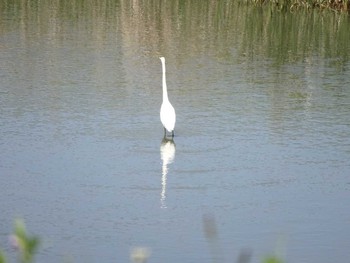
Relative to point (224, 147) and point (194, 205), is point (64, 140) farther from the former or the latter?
point (194, 205)

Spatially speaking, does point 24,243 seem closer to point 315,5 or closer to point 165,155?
point 165,155

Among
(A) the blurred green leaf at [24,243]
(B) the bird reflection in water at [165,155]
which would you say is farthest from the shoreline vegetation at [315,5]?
(A) the blurred green leaf at [24,243]

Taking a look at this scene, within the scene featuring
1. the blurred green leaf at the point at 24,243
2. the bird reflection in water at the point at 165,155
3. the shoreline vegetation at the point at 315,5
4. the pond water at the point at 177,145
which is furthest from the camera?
the shoreline vegetation at the point at 315,5

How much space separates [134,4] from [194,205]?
10876 mm

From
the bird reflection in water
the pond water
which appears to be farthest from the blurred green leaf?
the bird reflection in water

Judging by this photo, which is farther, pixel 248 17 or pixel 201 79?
pixel 248 17

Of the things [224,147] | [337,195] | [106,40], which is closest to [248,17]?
[106,40]

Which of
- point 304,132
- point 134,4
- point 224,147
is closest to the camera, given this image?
point 224,147

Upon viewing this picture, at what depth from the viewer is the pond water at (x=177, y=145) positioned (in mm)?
4977

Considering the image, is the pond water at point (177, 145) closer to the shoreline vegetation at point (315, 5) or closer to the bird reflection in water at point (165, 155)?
the bird reflection in water at point (165, 155)

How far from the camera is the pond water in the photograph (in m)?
4.98

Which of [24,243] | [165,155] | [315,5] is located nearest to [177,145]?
[165,155]

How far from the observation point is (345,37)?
1305 centimetres

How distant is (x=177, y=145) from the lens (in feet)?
22.7
